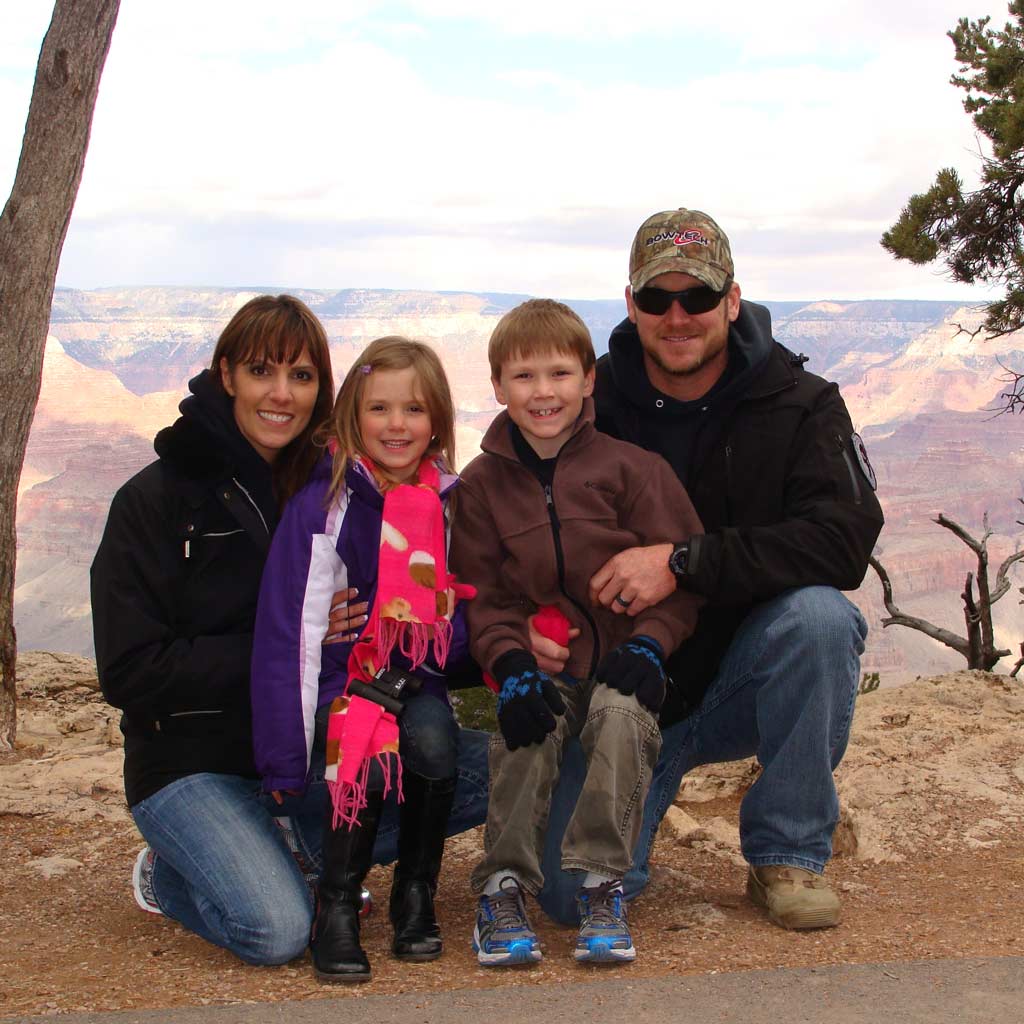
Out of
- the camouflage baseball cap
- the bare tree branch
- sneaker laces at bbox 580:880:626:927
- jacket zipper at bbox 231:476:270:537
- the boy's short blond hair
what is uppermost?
the camouflage baseball cap

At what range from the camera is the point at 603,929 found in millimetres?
2811

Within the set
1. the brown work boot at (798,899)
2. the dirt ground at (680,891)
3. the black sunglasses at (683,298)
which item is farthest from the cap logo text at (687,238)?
the dirt ground at (680,891)

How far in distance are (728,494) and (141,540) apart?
159cm

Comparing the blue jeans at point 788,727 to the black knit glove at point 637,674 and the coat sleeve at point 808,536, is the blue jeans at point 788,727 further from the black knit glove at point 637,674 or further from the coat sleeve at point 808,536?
the black knit glove at point 637,674

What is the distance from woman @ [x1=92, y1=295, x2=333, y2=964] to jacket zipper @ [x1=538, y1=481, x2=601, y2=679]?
67 centimetres

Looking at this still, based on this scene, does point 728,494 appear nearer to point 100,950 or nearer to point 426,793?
point 426,793

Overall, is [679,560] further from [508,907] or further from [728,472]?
[508,907]

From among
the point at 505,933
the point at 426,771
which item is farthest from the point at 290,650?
the point at 505,933

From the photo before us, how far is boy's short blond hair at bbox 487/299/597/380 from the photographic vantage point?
325 centimetres

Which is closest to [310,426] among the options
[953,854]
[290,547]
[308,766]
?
[290,547]

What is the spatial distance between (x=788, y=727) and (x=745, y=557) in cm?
45

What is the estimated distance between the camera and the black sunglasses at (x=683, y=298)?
11.4 ft

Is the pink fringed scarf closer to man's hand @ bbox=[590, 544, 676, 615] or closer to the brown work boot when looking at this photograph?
man's hand @ bbox=[590, 544, 676, 615]

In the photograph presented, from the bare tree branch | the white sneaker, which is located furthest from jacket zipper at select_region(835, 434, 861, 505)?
the bare tree branch
